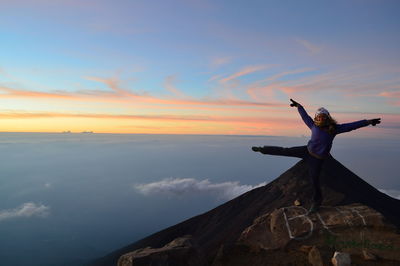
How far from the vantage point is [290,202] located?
35.9 metres

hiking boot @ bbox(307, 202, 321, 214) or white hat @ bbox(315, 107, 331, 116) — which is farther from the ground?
white hat @ bbox(315, 107, 331, 116)

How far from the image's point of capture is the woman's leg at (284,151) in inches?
601

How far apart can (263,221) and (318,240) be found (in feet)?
12.2

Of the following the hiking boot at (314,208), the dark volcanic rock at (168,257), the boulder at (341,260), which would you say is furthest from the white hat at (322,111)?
the dark volcanic rock at (168,257)

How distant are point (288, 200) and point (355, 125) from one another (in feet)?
81.3

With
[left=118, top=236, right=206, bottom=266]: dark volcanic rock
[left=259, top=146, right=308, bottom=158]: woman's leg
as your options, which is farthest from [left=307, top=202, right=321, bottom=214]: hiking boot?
[left=118, top=236, right=206, bottom=266]: dark volcanic rock

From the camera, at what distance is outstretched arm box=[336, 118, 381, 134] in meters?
13.7

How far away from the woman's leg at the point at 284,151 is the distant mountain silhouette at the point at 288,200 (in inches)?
363

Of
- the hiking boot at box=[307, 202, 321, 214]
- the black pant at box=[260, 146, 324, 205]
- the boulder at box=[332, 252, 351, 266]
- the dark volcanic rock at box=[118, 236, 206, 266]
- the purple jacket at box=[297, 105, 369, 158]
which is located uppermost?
the purple jacket at box=[297, 105, 369, 158]

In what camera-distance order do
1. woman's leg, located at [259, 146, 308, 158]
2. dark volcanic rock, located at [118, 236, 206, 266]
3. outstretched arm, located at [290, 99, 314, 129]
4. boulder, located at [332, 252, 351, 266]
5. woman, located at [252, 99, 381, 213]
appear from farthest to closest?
dark volcanic rock, located at [118, 236, 206, 266] < outstretched arm, located at [290, 99, 314, 129] < woman's leg, located at [259, 146, 308, 158] < woman, located at [252, 99, 381, 213] < boulder, located at [332, 252, 351, 266]

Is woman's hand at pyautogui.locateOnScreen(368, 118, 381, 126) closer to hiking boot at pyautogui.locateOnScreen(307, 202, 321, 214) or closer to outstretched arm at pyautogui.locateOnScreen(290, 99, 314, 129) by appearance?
outstretched arm at pyautogui.locateOnScreen(290, 99, 314, 129)

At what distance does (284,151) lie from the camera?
1540 cm

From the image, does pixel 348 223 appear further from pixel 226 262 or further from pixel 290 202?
pixel 290 202

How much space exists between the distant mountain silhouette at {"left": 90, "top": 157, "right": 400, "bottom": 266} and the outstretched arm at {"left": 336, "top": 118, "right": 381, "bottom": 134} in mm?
11117
